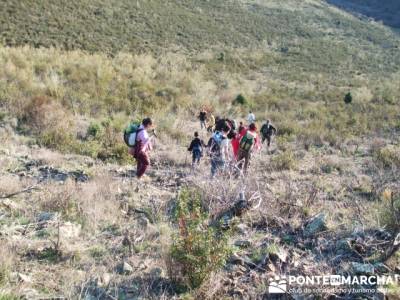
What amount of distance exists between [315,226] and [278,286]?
60.2 inches

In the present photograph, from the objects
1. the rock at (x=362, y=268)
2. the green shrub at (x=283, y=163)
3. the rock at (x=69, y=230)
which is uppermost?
the rock at (x=362, y=268)

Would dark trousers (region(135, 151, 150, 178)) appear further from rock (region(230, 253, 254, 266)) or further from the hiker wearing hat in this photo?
rock (region(230, 253, 254, 266))

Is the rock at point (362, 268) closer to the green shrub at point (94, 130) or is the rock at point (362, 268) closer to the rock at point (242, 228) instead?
the rock at point (242, 228)

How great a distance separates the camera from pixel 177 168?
10133 mm

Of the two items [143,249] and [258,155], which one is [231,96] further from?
[143,249]

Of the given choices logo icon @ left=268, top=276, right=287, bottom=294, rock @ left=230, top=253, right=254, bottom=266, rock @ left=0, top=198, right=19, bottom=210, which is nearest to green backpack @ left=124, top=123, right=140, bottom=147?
rock @ left=0, top=198, right=19, bottom=210

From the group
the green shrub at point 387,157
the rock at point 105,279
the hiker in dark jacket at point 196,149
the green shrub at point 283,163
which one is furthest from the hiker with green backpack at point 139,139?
the green shrub at point 387,157

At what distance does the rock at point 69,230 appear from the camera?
5083 mm

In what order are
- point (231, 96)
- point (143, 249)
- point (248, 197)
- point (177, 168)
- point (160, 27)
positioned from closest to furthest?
point (143, 249) → point (248, 197) → point (177, 168) → point (231, 96) → point (160, 27)

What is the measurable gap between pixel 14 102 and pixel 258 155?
24.6 feet

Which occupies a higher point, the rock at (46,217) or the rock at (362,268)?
the rock at (362,268)

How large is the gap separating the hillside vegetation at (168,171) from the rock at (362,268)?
23mm

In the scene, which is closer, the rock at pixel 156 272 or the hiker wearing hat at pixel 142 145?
the rock at pixel 156 272

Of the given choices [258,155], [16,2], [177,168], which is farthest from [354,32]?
[177,168]
